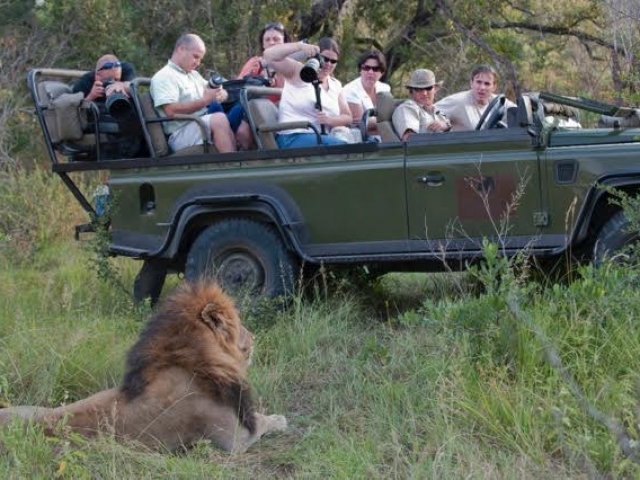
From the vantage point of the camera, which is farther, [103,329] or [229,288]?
[229,288]

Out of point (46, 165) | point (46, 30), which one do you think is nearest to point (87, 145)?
point (46, 165)

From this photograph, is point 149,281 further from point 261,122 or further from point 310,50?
point 310,50

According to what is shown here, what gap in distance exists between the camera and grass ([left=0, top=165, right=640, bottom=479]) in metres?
3.86

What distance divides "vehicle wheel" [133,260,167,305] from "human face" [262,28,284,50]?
176 centimetres

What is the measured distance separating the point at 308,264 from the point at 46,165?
603 cm

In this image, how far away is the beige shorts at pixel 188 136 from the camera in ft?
22.1

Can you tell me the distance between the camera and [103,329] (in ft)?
18.7

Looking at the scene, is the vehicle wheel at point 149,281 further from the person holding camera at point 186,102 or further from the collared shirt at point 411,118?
the collared shirt at point 411,118

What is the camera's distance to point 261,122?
6508mm

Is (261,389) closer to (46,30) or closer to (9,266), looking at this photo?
(9,266)

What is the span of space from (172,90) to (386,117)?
54.1 inches

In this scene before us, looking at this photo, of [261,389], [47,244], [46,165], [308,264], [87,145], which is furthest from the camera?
[46,165]

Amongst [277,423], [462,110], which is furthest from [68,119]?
[277,423]

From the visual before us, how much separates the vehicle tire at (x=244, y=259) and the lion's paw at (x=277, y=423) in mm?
1834
